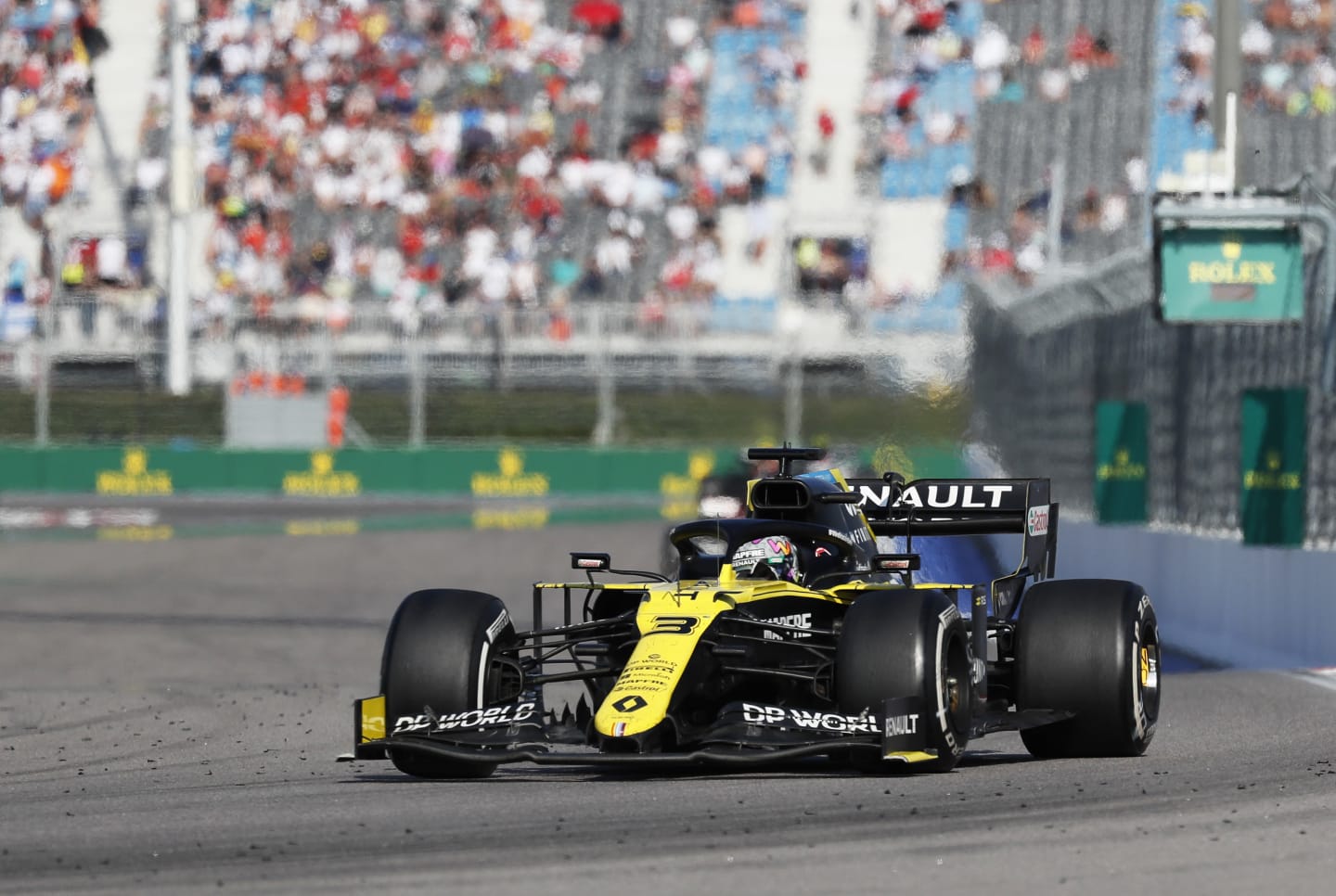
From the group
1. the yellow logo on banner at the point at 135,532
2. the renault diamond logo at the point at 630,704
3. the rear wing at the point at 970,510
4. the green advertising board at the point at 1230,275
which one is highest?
the green advertising board at the point at 1230,275

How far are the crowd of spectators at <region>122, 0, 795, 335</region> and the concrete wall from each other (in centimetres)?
1850

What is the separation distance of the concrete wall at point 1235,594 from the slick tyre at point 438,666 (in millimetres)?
5886

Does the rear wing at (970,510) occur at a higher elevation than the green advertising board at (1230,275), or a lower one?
lower

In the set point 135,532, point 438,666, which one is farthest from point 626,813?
point 135,532

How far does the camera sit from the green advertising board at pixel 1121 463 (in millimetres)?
16812

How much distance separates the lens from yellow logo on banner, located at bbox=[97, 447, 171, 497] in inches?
1348

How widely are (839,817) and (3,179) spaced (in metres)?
33.4

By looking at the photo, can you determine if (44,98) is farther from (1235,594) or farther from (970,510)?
(970,510)

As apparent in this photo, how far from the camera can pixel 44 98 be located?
128ft

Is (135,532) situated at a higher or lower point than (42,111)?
lower

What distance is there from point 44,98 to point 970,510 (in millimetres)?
31602

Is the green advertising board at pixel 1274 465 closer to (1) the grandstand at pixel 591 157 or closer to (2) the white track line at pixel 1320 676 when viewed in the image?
(2) the white track line at pixel 1320 676

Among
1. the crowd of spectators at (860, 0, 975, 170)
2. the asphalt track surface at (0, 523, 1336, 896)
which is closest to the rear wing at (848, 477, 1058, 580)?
the asphalt track surface at (0, 523, 1336, 896)

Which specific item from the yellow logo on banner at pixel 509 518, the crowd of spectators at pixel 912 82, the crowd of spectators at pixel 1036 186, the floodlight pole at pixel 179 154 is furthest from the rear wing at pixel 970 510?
the crowd of spectators at pixel 912 82
